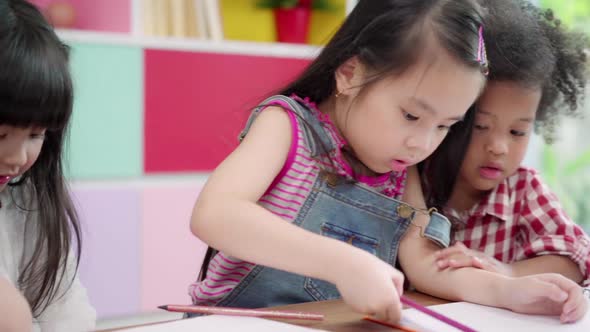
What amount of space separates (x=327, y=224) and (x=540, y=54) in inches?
15.8

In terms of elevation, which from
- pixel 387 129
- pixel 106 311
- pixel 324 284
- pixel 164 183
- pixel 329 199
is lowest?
pixel 106 311

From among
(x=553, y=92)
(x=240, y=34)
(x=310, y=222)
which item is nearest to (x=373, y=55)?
(x=310, y=222)

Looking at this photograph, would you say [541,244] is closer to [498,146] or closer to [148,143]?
[498,146]

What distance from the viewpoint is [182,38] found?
2.18 meters

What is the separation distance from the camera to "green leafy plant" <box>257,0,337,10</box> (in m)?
2.45

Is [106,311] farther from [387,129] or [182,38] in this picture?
[387,129]

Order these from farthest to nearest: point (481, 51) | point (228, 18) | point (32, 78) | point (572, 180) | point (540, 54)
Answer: point (572, 180) → point (228, 18) → point (540, 54) → point (481, 51) → point (32, 78)

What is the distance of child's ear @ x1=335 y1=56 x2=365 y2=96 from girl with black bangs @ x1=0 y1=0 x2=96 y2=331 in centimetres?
34

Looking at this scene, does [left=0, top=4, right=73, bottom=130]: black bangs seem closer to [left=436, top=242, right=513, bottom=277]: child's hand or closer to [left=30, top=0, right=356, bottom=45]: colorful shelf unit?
[left=436, top=242, right=513, bottom=277]: child's hand

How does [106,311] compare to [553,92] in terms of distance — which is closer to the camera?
[553,92]

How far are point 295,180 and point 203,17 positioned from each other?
1488 millimetres

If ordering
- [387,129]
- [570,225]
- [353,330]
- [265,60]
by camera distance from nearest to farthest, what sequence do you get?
[353,330], [387,129], [570,225], [265,60]

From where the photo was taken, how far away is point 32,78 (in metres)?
0.73

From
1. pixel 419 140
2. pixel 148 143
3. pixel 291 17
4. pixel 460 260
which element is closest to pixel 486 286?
pixel 460 260
